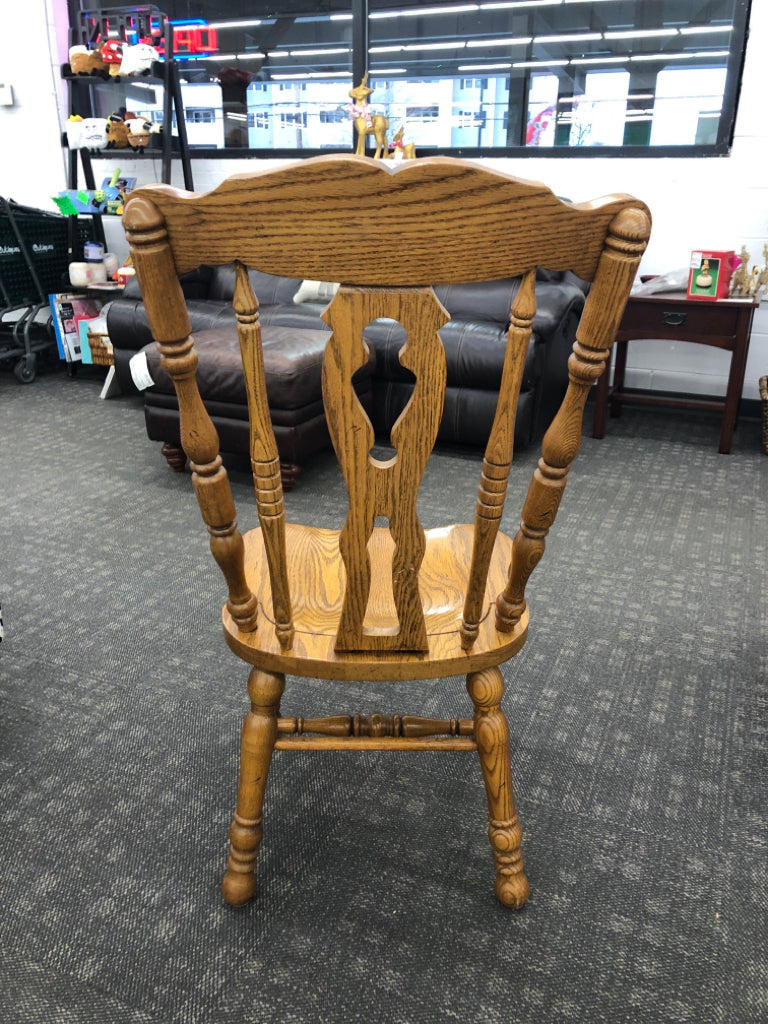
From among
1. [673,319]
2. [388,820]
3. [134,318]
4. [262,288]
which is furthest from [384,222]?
[262,288]

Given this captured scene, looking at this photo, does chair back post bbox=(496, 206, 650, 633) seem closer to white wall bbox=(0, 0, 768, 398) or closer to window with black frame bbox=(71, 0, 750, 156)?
white wall bbox=(0, 0, 768, 398)

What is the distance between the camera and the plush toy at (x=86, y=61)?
385 cm

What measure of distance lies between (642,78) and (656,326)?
1277 mm

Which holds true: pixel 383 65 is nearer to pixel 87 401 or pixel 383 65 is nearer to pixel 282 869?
pixel 87 401

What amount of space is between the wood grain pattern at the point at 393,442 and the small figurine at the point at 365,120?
296 centimetres

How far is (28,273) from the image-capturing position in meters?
4.02

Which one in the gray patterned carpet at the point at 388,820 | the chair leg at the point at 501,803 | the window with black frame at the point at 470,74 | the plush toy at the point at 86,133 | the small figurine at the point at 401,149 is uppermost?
the window with black frame at the point at 470,74

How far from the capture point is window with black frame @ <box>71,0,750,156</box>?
3264 mm

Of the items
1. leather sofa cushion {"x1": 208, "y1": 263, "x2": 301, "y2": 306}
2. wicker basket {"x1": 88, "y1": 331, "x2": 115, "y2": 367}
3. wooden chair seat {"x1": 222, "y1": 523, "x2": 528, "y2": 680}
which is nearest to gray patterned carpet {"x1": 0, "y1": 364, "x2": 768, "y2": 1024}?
wooden chair seat {"x1": 222, "y1": 523, "x2": 528, "y2": 680}

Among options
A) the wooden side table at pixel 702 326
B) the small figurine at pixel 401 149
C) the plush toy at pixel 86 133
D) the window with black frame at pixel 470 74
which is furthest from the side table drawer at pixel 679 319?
the plush toy at pixel 86 133

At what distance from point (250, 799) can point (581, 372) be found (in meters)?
0.72

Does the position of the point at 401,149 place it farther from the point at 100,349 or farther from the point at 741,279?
the point at 100,349

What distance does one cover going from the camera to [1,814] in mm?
1236

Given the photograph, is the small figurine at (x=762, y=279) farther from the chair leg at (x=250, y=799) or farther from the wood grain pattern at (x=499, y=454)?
the chair leg at (x=250, y=799)
